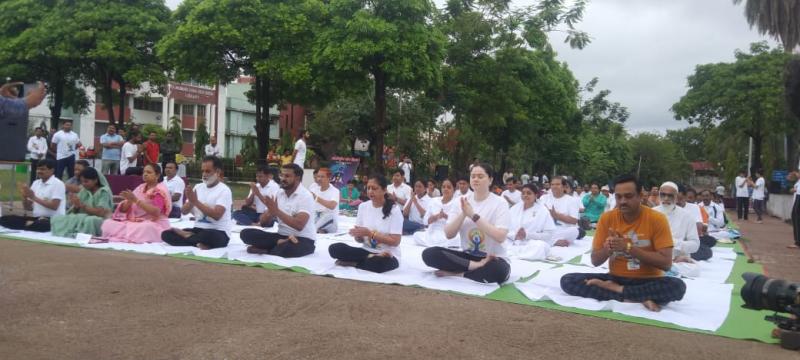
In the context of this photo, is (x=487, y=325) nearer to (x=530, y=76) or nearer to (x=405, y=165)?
(x=405, y=165)

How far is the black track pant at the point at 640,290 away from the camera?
530 cm

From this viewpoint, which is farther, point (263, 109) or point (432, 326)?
point (263, 109)

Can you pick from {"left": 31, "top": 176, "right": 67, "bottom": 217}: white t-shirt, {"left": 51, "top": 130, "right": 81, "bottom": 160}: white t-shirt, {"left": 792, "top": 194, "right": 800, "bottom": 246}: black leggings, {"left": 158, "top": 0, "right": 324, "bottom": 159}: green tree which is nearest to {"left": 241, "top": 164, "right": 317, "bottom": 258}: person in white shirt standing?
{"left": 31, "top": 176, "right": 67, "bottom": 217}: white t-shirt

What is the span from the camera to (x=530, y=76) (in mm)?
24188

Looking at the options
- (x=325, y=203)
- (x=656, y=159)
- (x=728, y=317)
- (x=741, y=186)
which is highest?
(x=656, y=159)

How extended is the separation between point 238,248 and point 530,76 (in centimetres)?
1836

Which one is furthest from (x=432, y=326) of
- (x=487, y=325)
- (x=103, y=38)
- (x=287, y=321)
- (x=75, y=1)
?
(x=75, y=1)

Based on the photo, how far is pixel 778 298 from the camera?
4.11 metres

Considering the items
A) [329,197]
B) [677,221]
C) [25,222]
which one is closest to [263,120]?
[329,197]

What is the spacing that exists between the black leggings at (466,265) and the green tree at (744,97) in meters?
25.3

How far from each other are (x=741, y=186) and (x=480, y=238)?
649 inches

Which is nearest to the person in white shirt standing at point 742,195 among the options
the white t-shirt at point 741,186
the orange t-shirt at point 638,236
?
the white t-shirt at point 741,186

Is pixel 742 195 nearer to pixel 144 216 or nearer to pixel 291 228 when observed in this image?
pixel 291 228

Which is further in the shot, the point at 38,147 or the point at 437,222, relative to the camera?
the point at 38,147
